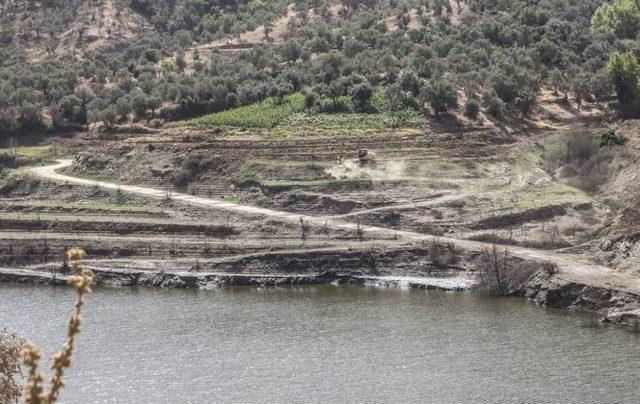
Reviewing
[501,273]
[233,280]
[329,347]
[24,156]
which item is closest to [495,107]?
[501,273]

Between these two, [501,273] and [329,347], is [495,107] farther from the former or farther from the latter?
[329,347]

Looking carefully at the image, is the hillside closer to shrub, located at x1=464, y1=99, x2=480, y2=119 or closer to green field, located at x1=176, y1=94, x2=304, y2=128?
shrub, located at x1=464, y1=99, x2=480, y2=119

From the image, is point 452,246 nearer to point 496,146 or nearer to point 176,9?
point 496,146

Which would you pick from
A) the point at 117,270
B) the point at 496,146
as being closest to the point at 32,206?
the point at 117,270

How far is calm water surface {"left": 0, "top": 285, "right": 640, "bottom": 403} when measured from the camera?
44.7 metres

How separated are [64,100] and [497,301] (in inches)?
2212

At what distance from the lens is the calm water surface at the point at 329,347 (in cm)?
4466

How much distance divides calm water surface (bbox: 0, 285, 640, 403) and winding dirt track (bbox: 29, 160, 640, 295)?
4.30m

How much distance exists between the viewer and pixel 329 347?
51.7m

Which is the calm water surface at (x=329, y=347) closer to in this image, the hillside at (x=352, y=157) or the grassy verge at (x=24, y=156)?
the hillside at (x=352, y=157)

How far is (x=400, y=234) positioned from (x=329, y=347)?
871 inches

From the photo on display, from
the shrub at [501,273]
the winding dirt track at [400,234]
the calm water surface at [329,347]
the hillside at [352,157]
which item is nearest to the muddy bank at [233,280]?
the hillside at [352,157]

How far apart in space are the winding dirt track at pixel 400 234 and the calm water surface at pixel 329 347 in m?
4.30

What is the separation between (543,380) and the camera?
45.6 metres
